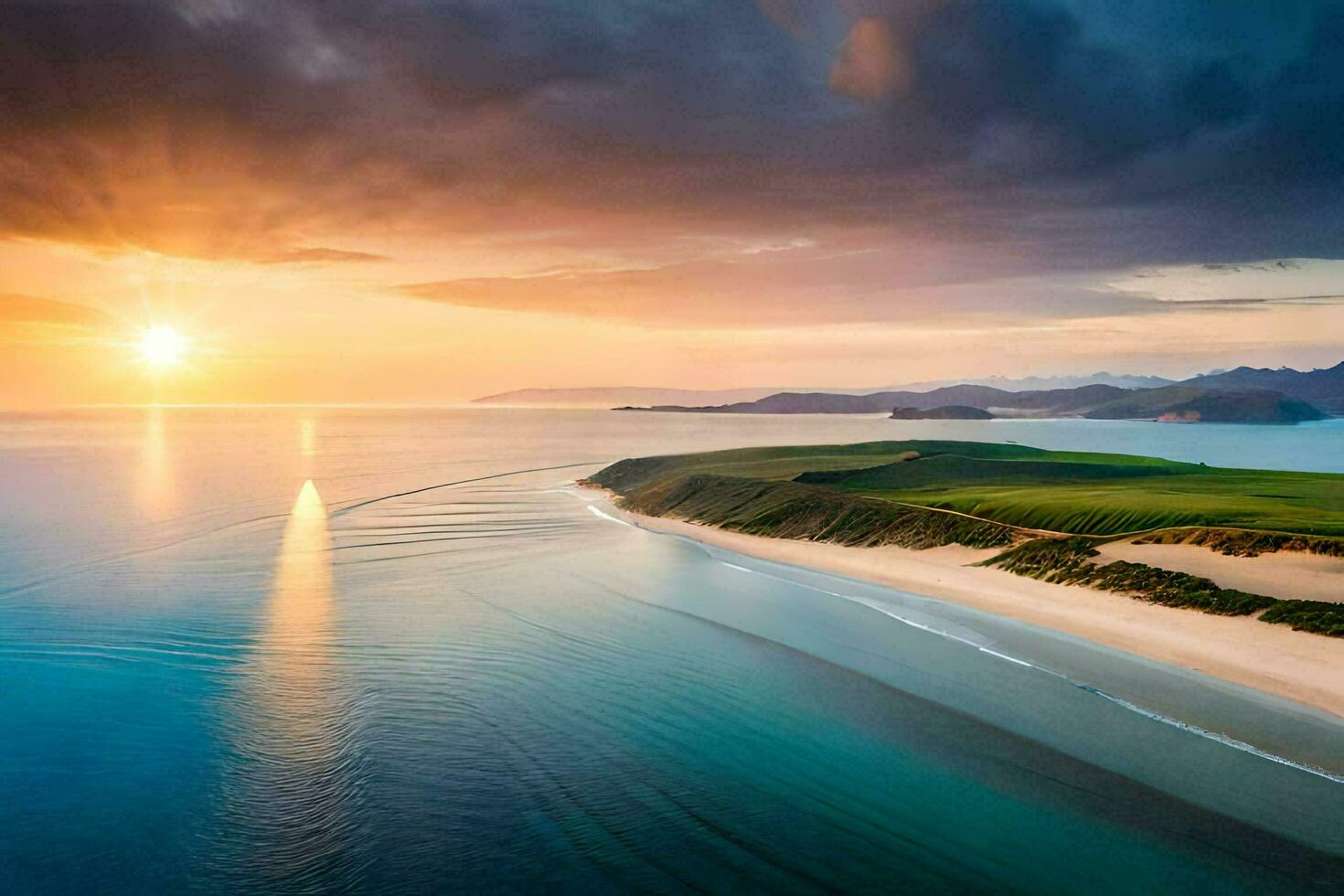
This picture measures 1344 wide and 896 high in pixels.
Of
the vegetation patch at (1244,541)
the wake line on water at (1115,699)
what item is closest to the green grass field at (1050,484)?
the vegetation patch at (1244,541)

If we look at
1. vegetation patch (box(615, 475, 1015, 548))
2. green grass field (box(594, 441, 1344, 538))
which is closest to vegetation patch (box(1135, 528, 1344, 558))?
green grass field (box(594, 441, 1344, 538))

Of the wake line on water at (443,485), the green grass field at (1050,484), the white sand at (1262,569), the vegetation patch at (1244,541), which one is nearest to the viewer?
the white sand at (1262,569)

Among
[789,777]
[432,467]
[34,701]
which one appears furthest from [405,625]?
[432,467]

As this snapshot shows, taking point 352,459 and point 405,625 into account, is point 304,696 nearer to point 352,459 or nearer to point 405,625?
point 405,625

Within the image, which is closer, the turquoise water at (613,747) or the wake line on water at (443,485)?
the turquoise water at (613,747)

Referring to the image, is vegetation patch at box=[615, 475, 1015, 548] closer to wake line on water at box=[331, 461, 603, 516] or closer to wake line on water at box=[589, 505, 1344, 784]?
wake line on water at box=[589, 505, 1344, 784]

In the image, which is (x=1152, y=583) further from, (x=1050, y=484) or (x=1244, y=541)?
(x=1050, y=484)

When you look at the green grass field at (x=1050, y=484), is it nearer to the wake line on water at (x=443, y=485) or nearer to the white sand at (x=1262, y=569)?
the white sand at (x=1262, y=569)
